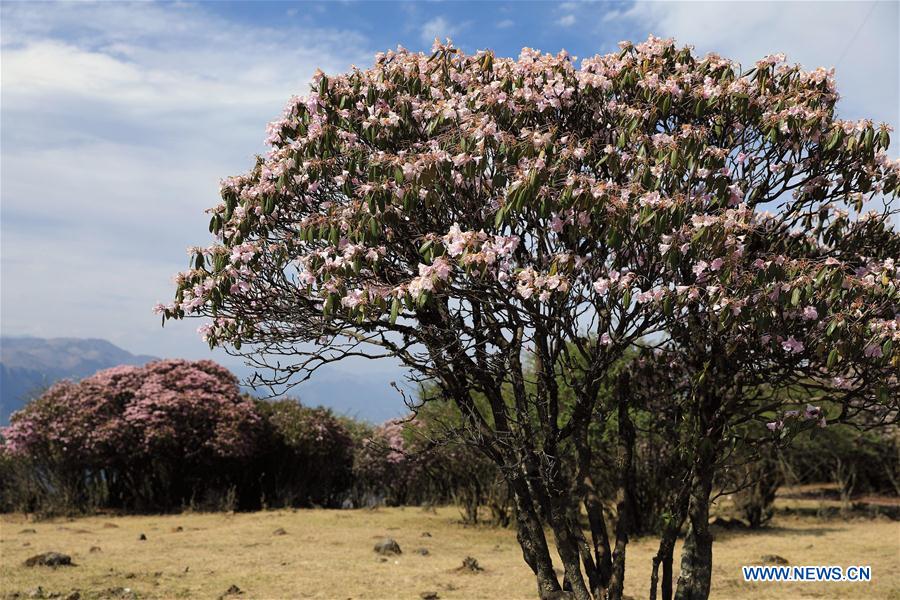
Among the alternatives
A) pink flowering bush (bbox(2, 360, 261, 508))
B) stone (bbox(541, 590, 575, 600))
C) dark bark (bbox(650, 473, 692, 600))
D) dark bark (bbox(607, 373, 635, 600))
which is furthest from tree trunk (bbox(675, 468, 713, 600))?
pink flowering bush (bbox(2, 360, 261, 508))

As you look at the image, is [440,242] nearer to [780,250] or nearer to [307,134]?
[307,134]

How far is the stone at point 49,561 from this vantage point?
1273 centimetres

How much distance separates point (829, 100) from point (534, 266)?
9.49 feet

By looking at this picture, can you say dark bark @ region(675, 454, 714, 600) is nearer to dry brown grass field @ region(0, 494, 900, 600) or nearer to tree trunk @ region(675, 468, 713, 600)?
tree trunk @ region(675, 468, 713, 600)

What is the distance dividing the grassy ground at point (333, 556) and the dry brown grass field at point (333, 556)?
0.9 inches

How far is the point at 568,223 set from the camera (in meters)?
5.61

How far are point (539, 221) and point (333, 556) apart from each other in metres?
10.3

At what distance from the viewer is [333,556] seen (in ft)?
47.1

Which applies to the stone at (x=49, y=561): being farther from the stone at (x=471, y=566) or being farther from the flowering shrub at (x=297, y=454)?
the flowering shrub at (x=297, y=454)

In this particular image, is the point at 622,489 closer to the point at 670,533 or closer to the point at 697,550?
the point at 670,533

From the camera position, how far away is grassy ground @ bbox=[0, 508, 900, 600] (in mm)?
11266

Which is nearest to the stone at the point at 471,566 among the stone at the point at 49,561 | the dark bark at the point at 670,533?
the dark bark at the point at 670,533

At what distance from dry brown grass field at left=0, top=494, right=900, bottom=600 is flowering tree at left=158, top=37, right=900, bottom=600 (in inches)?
205

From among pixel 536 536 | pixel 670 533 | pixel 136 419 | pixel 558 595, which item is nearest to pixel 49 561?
pixel 536 536
